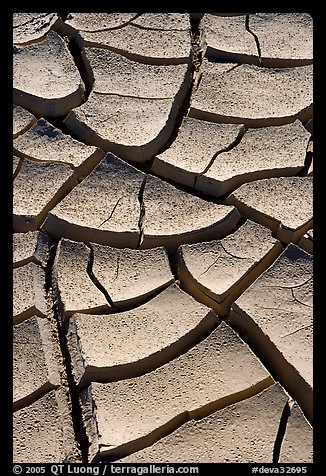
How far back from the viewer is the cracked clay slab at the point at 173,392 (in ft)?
6.03

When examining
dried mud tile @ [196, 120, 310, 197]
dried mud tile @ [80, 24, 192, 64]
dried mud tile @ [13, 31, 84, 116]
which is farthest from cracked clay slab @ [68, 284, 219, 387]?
dried mud tile @ [80, 24, 192, 64]

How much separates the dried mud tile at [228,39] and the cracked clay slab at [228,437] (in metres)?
1.39

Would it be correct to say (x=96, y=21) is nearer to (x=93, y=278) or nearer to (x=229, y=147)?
(x=229, y=147)

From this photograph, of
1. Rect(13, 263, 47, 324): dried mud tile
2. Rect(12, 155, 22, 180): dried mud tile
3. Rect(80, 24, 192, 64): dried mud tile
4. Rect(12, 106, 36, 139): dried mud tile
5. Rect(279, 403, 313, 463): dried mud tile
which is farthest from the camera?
Rect(80, 24, 192, 64): dried mud tile

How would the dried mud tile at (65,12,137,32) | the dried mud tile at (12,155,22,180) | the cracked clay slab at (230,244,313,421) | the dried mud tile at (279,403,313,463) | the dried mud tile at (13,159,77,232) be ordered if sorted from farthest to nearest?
the dried mud tile at (65,12,137,32) → the dried mud tile at (12,155,22,180) → the dried mud tile at (13,159,77,232) → the cracked clay slab at (230,244,313,421) → the dried mud tile at (279,403,313,463)

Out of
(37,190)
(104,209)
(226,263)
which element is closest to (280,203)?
(226,263)

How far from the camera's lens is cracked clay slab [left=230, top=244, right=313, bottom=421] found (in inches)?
75.9

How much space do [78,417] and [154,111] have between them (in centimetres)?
111

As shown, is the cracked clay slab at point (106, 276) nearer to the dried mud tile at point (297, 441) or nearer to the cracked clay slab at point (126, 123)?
the cracked clay slab at point (126, 123)

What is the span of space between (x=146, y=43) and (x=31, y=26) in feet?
1.48

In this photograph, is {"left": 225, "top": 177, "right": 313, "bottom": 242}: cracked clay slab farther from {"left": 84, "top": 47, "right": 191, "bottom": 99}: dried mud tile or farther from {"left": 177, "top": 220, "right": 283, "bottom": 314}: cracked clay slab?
{"left": 84, "top": 47, "right": 191, "bottom": 99}: dried mud tile

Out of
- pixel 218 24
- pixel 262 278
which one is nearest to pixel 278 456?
pixel 262 278

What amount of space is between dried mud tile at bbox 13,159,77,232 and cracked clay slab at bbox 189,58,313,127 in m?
0.50

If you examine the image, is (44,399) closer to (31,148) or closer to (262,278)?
(262,278)
